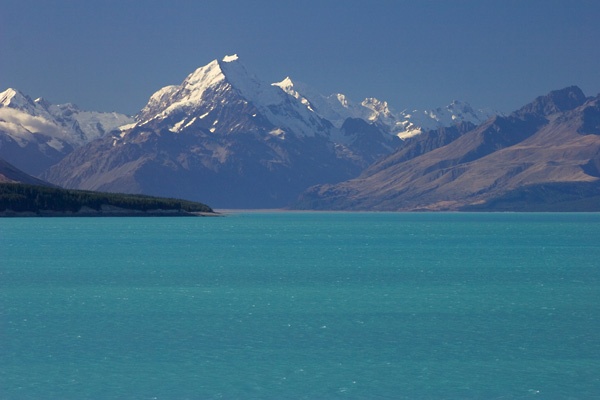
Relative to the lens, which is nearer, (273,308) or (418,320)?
(418,320)

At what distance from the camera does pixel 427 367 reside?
190 ft

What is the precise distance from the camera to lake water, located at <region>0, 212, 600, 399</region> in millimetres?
53438

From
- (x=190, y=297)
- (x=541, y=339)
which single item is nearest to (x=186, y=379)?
(x=541, y=339)

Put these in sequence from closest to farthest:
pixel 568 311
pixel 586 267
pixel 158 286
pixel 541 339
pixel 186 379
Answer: pixel 186 379 → pixel 541 339 → pixel 568 311 → pixel 158 286 → pixel 586 267

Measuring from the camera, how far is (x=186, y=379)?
5453 cm

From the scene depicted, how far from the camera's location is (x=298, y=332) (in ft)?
230

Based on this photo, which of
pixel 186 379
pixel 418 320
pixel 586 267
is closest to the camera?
pixel 186 379

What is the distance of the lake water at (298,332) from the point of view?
5344 centimetres

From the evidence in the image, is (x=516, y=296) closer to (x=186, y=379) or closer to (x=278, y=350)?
(x=278, y=350)

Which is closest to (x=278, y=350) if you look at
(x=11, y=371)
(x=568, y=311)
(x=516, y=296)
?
(x=11, y=371)

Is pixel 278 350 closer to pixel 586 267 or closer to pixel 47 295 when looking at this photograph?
pixel 47 295

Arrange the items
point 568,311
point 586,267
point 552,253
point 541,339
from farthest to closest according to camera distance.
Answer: point 552,253 → point 586,267 → point 568,311 → point 541,339

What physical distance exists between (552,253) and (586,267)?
37959 mm

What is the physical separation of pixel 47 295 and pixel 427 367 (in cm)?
4861
